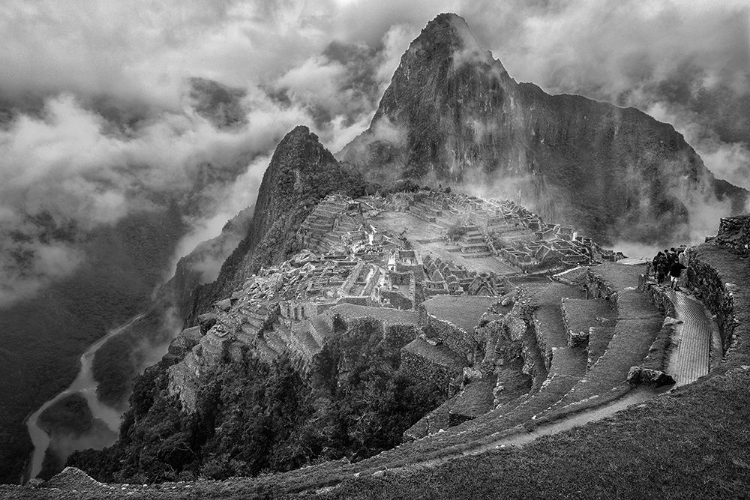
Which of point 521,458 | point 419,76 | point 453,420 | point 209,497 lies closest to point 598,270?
point 453,420

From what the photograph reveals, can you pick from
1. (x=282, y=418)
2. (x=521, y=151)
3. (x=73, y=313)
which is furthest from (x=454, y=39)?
(x=282, y=418)

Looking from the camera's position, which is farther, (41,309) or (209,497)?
(41,309)

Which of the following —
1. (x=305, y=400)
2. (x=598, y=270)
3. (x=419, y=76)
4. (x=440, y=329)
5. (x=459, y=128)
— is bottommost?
(x=305, y=400)

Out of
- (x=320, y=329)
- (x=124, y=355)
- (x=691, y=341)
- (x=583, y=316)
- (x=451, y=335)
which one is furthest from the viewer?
(x=124, y=355)

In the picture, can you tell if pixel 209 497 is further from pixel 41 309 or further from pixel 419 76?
pixel 419 76

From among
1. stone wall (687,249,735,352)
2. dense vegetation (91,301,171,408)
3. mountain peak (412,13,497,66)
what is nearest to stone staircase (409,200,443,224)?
dense vegetation (91,301,171,408)

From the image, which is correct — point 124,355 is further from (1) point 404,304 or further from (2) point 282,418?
(2) point 282,418
